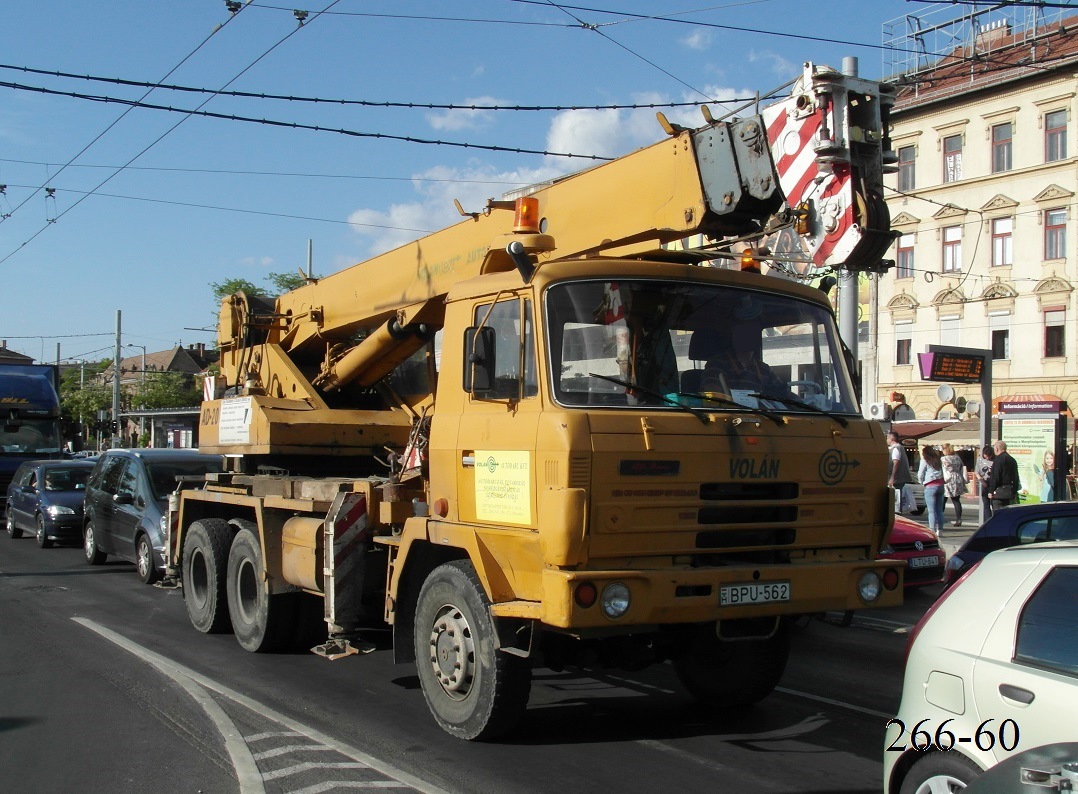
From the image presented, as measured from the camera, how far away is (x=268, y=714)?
694 centimetres

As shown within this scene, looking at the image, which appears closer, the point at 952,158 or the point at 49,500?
the point at 49,500

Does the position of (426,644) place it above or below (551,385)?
below

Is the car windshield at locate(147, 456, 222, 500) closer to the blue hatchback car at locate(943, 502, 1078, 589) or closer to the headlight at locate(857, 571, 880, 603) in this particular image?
the blue hatchback car at locate(943, 502, 1078, 589)

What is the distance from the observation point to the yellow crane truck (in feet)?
18.5

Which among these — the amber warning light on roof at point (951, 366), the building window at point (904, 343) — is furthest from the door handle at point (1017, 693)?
the building window at point (904, 343)

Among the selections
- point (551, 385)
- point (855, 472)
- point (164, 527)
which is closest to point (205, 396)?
point (164, 527)

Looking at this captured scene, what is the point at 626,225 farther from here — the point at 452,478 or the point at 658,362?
the point at 452,478

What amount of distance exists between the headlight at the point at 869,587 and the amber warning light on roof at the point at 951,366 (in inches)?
500

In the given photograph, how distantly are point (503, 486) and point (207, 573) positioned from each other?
512 centimetres

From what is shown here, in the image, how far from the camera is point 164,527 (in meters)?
13.1

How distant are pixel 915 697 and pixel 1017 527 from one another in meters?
5.09

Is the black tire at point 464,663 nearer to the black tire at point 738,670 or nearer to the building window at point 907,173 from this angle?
the black tire at point 738,670

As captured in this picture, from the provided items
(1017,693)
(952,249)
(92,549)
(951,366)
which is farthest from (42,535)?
(952,249)

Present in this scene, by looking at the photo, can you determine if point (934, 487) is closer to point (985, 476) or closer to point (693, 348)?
point (985, 476)
